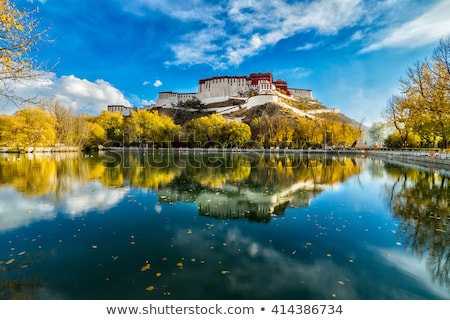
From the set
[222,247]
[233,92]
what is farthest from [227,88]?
[222,247]

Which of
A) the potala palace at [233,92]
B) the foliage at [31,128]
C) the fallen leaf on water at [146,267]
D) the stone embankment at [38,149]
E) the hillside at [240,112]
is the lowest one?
the fallen leaf on water at [146,267]

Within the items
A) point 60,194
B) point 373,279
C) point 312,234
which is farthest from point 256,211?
point 60,194

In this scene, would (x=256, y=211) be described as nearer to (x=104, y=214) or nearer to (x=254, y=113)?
(x=104, y=214)

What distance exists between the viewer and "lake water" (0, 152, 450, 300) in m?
4.50

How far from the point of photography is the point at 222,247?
6.20 m

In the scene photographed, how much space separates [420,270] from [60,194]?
43.0 feet

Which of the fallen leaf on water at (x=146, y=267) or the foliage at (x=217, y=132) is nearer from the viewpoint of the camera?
the fallen leaf on water at (x=146, y=267)

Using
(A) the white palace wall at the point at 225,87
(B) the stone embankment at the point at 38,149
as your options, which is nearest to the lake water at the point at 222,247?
(B) the stone embankment at the point at 38,149

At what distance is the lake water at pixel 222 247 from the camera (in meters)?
4.50

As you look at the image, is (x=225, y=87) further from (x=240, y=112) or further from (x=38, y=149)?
(x=38, y=149)

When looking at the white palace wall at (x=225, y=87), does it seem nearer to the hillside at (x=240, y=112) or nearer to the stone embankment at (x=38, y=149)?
the hillside at (x=240, y=112)

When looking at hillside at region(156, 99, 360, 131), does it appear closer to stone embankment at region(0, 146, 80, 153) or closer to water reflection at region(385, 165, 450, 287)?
stone embankment at region(0, 146, 80, 153)

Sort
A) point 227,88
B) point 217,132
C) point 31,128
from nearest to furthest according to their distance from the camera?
point 31,128
point 217,132
point 227,88

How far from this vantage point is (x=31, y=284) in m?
4.56
